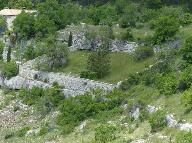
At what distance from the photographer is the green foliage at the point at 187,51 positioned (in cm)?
7712

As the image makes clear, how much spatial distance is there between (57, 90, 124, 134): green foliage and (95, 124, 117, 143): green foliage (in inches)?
287

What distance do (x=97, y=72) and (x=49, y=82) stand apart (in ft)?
19.5

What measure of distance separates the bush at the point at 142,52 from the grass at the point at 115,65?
57 centimetres

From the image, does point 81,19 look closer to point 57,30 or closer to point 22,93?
point 57,30

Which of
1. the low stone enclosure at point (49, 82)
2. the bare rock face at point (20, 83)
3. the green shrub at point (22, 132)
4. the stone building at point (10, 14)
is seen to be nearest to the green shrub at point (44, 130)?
the green shrub at point (22, 132)

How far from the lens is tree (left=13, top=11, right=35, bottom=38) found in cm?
9706

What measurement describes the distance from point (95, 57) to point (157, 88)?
36.4 feet

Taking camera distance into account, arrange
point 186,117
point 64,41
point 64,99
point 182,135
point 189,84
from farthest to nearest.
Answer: point 64,41 < point 64,99 < point 189,84 < point 186,117 < point 182,135

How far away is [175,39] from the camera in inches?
3317

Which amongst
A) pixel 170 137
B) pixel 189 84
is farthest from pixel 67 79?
pixel 170 137

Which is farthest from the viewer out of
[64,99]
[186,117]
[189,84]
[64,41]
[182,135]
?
[64,41]

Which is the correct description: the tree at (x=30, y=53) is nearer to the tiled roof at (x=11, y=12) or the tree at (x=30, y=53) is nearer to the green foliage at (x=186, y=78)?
the tiled roof at (x=11, y=12)

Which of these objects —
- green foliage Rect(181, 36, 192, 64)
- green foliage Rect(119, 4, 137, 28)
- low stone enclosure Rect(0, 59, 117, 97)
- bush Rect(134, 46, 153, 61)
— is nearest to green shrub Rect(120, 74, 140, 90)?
low stone enclosure Rect(0, 59, 117, 97)

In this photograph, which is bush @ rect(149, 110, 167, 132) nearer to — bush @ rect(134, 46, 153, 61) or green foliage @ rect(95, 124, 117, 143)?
green foliage @ rect(95, 124, 117, 143)
